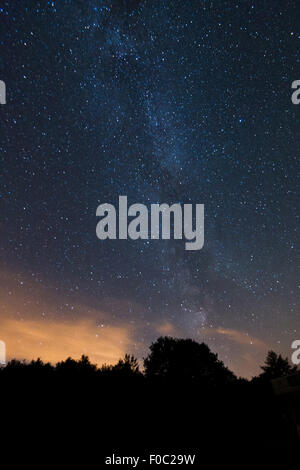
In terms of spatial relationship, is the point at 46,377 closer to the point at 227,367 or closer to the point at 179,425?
the point at 179,425

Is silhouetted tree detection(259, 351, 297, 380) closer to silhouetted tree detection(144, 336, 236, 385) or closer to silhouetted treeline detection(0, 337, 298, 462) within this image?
silhouetted tree detection(144, 336, 236, 385)

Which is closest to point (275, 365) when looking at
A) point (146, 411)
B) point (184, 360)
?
point (184, 360)

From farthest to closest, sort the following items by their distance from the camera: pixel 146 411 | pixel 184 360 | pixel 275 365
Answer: pixel 275 365, pixel 184 360, pixel 146 411

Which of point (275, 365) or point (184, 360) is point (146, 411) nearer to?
A: point (184, 360)

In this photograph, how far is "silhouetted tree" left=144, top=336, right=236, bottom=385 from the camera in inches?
1303

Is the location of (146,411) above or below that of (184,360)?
above

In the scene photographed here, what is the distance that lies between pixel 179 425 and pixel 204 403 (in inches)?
37.0

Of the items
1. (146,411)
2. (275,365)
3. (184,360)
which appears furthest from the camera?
(275,365)

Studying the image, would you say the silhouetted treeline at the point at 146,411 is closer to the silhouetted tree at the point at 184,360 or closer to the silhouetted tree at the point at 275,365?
the silhouetted tree at the point at 184,360

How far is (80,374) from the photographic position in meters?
6.59

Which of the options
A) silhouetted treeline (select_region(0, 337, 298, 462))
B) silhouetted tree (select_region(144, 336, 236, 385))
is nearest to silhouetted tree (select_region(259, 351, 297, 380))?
silhouetted tree (select_region(144, 336, 236, 385))

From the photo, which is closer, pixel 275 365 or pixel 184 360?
pixel 184 360

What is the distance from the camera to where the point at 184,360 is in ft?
111
